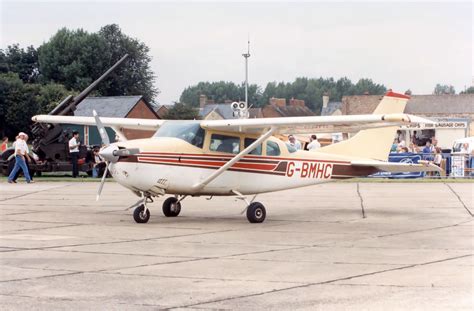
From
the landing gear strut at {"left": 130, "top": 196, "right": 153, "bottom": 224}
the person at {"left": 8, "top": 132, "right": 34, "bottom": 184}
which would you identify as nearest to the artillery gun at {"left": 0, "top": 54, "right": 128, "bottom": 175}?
the person at {"left": 8, "top": 132, "right": 34, "bottom": 184}

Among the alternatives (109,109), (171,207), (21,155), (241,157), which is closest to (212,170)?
(241,157)

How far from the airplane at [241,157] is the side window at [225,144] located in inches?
0.8

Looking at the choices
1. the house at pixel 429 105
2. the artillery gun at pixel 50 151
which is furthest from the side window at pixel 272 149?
the house at pixel 429 105

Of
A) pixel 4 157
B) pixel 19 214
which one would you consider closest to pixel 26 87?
pixel 4 157

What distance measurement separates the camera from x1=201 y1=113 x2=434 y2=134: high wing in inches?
605

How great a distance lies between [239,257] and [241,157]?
524 cm

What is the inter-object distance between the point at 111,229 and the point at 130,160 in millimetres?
1301

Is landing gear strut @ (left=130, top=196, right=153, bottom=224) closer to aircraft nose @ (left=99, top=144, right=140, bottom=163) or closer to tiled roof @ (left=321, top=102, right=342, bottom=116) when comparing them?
aircraft nose @ (left=99, top=144, right=140, bottom=163)

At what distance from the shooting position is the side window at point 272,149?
55.8ft

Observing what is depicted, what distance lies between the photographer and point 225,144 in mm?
16625

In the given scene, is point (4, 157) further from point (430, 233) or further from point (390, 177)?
point (430, 233)

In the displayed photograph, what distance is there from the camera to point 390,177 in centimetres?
3081

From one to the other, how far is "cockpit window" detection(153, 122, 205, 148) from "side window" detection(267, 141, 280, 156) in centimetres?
146

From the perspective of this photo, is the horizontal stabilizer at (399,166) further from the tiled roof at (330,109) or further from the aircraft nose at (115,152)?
the tiled roof at (330,109)
